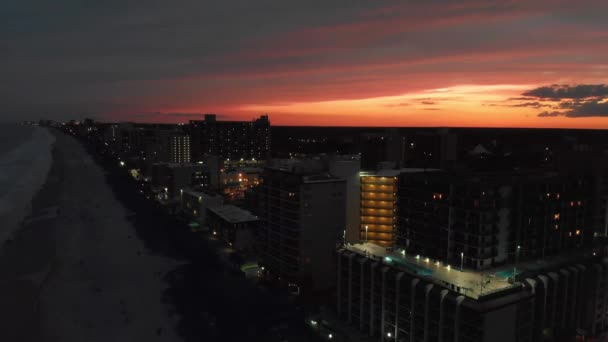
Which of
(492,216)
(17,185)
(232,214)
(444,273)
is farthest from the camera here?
(17,185)

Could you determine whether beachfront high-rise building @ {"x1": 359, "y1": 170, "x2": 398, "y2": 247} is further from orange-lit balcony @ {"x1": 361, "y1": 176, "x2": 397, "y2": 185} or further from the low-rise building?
the low-rise building

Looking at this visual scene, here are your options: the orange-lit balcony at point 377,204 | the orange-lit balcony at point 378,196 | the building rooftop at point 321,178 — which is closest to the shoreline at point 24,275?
the building rooftop at point 321,178

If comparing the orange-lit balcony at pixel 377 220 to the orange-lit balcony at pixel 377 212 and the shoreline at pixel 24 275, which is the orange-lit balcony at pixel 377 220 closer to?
the orange-lit balcony at pixel 377 212

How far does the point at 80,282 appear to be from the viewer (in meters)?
57.7

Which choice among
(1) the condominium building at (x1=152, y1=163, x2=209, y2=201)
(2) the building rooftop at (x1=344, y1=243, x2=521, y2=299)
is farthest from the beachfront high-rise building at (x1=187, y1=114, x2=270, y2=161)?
(2) the building rooftop at (x1=344, y1=243, x2=521, y2=299)

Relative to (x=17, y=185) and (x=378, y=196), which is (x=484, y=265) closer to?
(x=378, y=196)

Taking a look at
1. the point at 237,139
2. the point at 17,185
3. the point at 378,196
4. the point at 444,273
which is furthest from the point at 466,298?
the point at 237,139

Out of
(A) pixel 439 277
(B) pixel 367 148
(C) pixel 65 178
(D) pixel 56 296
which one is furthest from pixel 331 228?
(C) pixel 65 178

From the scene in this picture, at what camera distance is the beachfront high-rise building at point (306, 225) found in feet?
192

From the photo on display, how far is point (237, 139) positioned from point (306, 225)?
140 metres

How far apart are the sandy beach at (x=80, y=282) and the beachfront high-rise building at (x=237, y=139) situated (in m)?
98.6

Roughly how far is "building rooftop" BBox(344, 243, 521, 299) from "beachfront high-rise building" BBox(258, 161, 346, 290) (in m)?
8.60

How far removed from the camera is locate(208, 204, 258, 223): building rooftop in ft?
258

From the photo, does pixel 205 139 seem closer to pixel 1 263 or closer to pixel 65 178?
pixel 65 178
